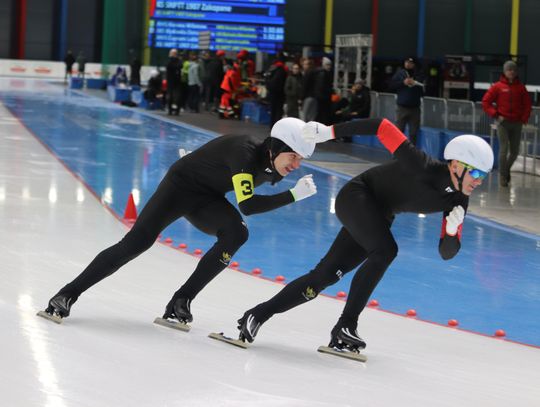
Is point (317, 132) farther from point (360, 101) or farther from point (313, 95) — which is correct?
point (313, 95)

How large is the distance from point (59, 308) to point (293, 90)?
16.0 metres

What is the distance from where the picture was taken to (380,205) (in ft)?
16.4

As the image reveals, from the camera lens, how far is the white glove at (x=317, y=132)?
15.6 feet


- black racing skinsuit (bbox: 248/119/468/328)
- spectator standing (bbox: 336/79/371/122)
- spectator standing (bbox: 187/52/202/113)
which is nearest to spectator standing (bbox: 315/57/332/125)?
spectator standing (bbox: 336/79/371/122)

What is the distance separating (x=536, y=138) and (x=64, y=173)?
22.3ft

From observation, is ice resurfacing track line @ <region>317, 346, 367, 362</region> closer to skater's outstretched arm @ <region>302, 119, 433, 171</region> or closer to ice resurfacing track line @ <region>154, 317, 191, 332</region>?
ice resurfacing track line @ <region>154, 317, 191, 332</region>

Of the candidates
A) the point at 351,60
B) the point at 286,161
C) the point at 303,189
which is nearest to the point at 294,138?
the point at 286,161

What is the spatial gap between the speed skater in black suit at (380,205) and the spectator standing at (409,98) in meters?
11.7

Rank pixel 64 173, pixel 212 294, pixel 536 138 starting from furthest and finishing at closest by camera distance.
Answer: pixel 536 138 < pixel 64 173 < pixel 212 294

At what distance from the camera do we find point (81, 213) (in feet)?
32.0

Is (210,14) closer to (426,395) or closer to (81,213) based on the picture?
(81,213)

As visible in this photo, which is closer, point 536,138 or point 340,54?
point 536,138

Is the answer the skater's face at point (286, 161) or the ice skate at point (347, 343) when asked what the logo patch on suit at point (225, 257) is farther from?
the ice skate at point (347, 343)

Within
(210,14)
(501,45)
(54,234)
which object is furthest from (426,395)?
(501,45)
